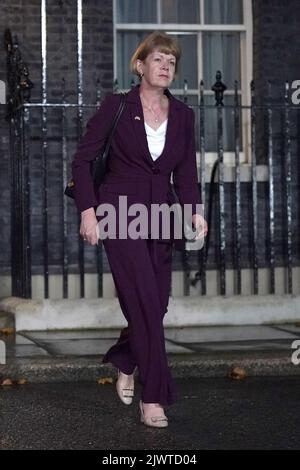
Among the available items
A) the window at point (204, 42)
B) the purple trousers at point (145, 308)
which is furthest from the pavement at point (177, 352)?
the window at point (204, 42)

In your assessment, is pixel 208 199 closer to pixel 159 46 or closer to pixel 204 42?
pixel 204 42

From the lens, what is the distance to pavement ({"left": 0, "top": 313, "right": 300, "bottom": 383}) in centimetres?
754

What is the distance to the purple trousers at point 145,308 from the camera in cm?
573

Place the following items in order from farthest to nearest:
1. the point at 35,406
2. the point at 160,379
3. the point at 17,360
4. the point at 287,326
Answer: the point at 287,326, the point at 17,360, the point at 35,406, the point at 160,379

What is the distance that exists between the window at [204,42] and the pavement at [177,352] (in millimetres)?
2575

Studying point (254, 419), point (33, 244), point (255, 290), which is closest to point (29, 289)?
point (33, 244)

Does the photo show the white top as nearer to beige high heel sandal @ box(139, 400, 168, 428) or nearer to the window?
beige high heel sandal @ box(139, 400, 168, 428)

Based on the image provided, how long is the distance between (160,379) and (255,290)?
453 centimetres

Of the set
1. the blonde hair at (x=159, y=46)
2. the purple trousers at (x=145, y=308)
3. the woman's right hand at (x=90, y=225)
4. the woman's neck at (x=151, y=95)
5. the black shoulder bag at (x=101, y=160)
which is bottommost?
the purple trousers at (x=145, y=308)

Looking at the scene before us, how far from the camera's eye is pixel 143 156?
5.87 m

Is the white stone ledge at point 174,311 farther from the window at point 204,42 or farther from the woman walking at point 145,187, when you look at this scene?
the woman walking at point 145,187

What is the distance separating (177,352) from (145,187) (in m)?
2.51

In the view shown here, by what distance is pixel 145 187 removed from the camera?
5.88 meters
